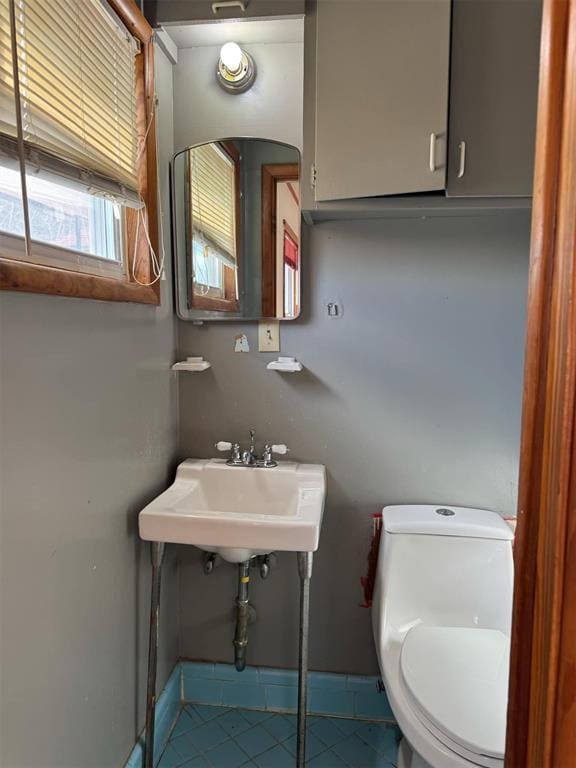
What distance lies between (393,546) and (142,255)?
1181mm

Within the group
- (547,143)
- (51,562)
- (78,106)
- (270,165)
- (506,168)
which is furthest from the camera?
(270,165)

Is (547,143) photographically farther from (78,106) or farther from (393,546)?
(393,546)

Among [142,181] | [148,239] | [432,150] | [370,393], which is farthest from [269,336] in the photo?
[432,150]

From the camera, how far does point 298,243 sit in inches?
66.8

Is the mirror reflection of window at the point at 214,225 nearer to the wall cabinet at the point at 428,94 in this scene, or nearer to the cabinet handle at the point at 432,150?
the wall cabinet at the point at 428,94

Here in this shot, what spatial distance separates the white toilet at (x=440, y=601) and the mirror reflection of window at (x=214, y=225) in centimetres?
96

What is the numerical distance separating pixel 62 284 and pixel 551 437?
3.11 feet

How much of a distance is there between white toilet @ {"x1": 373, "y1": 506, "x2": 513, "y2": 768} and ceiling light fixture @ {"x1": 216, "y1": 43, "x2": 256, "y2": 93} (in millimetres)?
1483

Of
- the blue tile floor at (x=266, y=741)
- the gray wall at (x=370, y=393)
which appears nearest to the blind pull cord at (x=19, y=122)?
the gray wall at (x=370, y=393)

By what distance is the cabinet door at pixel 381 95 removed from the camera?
4.28 feet

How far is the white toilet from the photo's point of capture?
129cm

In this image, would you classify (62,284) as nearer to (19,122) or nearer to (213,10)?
(19,122)

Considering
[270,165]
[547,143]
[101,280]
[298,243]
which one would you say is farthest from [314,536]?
[270,165]

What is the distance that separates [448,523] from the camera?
61.8 inches
